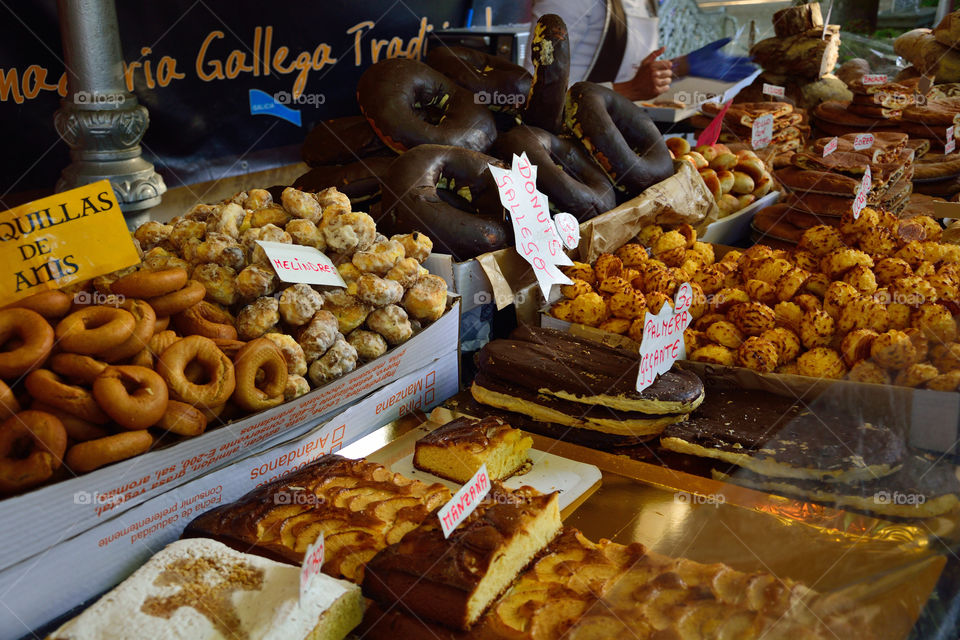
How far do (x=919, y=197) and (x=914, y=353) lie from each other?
242 cm

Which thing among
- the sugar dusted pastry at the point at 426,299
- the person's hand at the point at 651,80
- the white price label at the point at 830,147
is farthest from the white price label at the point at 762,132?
the sugar dusted pastry at the point at 426,299

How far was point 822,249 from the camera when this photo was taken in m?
2.85

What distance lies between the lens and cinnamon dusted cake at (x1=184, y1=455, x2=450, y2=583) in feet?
4.80

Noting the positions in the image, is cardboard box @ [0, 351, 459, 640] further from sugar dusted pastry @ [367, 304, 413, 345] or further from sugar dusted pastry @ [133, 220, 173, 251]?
sugar dusted pastry @ [133, 220, 173, 251]

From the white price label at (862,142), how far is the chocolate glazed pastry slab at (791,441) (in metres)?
2.45

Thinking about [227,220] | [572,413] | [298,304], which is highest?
[227,220]

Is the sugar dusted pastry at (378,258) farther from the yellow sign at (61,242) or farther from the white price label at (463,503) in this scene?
the white price label at (463,503)

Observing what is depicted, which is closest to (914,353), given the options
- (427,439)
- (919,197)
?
(427,439)

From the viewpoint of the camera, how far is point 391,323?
1988 mm

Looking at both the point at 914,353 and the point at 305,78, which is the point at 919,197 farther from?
the point at 305,78

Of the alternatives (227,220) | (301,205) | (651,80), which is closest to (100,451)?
(227,220)

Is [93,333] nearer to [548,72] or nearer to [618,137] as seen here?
[548,72]

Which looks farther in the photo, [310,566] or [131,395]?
[131,395]

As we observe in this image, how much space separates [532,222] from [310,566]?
1.58 meters
